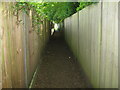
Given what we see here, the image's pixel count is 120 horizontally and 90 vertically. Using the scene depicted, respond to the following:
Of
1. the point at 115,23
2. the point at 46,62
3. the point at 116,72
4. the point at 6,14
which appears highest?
the point at 6,14

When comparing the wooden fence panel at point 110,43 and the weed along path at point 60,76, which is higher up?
the wooden fence panel at point 110,43

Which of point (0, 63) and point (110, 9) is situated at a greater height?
point (110, 9)

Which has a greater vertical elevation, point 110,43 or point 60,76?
point 110,43

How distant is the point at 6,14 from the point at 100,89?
210 centimetres

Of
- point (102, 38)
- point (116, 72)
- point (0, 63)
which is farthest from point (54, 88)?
point (0, 63)

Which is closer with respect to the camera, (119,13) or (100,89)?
(119,13)

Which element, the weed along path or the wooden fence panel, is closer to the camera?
the wooden fence panel

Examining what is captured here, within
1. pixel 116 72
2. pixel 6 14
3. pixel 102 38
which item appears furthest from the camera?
pixel 102 38

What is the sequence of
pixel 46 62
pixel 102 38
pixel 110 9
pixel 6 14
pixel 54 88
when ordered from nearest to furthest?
pixel 6 14 → pixel 110 9 → pixel 102 38 → pixel 54 88 → pixel 46 62

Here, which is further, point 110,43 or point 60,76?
point 60,76

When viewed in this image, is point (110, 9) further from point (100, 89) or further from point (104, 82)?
point (100, 89)

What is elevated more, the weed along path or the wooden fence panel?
the wooden fence panel

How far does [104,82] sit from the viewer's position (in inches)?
124

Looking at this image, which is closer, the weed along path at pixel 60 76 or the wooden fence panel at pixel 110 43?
the wooden fence panel at pixel 110 43
